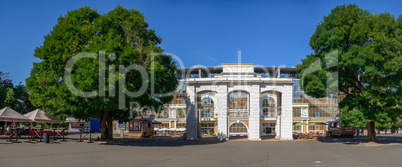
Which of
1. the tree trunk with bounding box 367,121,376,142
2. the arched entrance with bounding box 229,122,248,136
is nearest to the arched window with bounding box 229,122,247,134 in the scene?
the arched entrance with bounding box 229,122,248,136

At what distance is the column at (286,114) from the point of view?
41.2 metres

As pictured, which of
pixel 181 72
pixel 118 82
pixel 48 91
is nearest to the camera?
pixel 118 82

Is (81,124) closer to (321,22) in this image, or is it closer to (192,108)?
(192,108)

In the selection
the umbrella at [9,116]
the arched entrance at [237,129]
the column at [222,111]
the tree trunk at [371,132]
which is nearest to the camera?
the umbrella at [9,116]

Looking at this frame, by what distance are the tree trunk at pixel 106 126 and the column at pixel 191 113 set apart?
1061cm

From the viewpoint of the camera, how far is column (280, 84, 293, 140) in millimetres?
41219

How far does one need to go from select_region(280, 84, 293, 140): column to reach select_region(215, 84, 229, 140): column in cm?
694

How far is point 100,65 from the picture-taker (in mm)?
26109

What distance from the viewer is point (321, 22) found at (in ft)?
118

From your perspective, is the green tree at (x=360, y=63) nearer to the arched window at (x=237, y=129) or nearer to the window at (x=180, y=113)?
the arched window at (x=237, y=129)

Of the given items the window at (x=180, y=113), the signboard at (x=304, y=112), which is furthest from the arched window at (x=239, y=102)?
the signboard at (x=304, y=112)

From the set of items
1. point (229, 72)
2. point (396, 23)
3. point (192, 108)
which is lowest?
point (192, 108)

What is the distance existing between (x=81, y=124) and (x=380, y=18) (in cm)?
7198

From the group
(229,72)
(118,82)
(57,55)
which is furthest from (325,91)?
(57,55)
